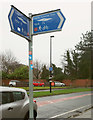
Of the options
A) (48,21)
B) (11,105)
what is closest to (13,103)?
(11,105)

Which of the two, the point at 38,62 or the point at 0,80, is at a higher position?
the point at 38,62

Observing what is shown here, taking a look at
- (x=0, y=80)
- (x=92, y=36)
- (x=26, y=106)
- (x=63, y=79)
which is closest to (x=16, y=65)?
(x=0, y=80)

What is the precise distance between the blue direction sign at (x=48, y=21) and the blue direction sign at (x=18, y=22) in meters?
0.22

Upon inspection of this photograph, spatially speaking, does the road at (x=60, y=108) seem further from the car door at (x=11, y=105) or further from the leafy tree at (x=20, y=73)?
the leafy tree at (x=20, y=73)

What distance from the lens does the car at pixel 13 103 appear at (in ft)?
14.5

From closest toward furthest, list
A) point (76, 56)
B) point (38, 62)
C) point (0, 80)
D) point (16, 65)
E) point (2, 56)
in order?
point (0, 80) → point (2, 56) → point (16, 65) → point (76, 56) → point (38, 62)

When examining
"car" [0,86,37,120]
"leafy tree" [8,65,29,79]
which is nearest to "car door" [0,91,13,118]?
"car" [0,86,37,120]

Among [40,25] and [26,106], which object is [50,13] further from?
[26,106]

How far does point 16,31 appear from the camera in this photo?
3.53m

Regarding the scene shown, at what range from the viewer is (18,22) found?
3646 millimetres

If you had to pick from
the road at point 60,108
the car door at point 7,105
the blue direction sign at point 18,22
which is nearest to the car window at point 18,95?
the car door at point 7,105

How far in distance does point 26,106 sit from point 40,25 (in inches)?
100

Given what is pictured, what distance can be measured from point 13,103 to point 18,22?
2318 mm

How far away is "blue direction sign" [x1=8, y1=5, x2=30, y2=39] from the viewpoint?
3.48 meters
